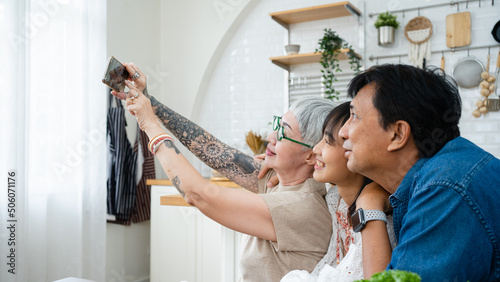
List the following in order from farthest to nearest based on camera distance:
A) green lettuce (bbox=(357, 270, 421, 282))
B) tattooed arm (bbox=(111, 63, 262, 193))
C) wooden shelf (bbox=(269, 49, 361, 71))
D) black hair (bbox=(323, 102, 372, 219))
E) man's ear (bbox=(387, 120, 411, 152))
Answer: wooden shelf (bbox=(269, 49, 361, 71)) → tattooed arm (bbox=(111, 63, 262, 193)) → black hair (bbox=(323, 102, 372, 219)) → man's ear (bbox=(387, 120, 411, 152)) → green lettuce (bbox=(357, 270, 421, 282))

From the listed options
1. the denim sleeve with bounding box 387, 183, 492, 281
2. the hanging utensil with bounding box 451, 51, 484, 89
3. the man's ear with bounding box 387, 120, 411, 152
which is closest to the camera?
the denim sleeve with bounding box 387, 183, 492, 281

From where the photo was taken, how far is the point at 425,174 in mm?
982

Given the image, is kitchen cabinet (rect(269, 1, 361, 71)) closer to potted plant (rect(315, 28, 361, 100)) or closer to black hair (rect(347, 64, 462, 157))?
potted plant (rect(315, 28, 361, 100))

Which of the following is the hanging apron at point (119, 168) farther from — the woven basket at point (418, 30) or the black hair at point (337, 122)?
the black hair at point (337, 122)

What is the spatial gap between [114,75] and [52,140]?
1.93m

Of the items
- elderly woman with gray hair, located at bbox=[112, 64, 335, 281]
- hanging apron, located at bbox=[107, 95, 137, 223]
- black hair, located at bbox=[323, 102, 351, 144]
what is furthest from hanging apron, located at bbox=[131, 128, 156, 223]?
black hair, located at bbox=[323, 102, 351, 144]

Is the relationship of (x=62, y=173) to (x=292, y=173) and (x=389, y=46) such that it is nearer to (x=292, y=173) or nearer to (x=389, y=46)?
(x=292, y=173)

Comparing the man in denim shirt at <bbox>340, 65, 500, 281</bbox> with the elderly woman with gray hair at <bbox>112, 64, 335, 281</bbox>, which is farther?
the elderly woman with gray hair at <bbox>112, 64, 335, 281</bbox>

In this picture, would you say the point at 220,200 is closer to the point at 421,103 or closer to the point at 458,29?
the point at 421,103

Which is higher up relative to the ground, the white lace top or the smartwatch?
the smartwatch

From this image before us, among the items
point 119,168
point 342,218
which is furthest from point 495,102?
point 119,168

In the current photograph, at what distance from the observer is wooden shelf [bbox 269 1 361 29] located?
3924 millimetres

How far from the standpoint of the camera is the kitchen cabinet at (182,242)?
363 centimetres

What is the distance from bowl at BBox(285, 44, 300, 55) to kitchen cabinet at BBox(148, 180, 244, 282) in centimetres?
134
